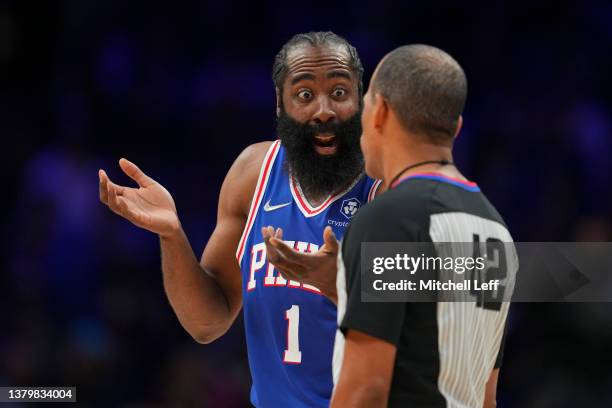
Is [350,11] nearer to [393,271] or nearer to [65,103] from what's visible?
[65,103]

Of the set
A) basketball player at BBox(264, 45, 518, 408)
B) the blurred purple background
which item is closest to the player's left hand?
basketball player at BBox(264, 45, 518, 408)

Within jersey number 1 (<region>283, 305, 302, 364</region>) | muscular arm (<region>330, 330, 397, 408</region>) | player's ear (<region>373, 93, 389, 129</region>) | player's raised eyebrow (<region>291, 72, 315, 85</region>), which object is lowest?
jersey number 1 (<region>283, 305, 302, 364</region>)

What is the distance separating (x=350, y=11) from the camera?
9.11 meters

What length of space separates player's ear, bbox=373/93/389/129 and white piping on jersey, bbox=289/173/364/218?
1.06m

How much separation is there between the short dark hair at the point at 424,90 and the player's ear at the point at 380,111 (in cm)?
1

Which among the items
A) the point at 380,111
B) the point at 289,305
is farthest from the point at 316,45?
the point at 380,111

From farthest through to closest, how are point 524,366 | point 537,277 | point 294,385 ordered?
point 524,366
point 537,277
point 294,385

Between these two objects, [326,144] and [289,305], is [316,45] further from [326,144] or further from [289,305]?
[289,305]

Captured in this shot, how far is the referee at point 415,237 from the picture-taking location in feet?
8.36

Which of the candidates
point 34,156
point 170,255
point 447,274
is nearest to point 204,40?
point 34,156

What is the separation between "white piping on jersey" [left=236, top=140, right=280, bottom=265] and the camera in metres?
3.93

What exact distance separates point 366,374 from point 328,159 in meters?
1.48

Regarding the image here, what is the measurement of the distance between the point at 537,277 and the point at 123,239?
373cm

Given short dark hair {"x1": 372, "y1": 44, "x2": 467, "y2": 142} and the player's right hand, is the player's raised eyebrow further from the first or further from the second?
short dark hair {"x1": 372, "y1": 44, "x2": 467, "y2": 142}
